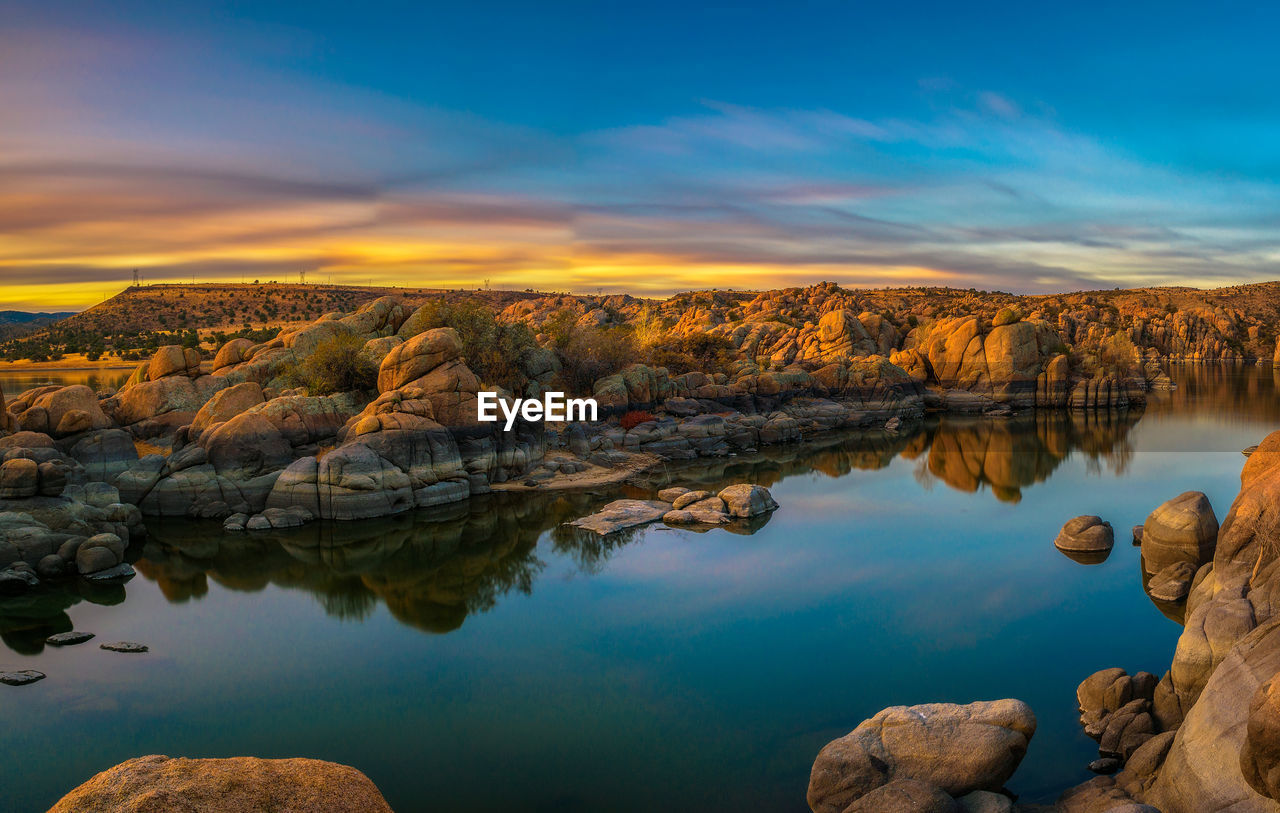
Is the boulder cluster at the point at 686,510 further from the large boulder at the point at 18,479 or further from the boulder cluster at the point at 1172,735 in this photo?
Result: the large boulder at the point at 18,479

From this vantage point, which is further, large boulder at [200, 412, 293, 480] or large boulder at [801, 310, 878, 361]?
large boulder at [801, 310, 878, 361]

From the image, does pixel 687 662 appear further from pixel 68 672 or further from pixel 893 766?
pixel 68 672

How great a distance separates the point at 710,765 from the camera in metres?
13.1

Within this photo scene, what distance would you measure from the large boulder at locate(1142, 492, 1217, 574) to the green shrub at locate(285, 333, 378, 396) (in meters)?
31.6

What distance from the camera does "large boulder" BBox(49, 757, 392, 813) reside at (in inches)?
207

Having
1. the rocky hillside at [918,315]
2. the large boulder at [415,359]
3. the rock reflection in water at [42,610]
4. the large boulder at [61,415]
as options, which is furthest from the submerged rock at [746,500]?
the rocky hillside at [918,315]

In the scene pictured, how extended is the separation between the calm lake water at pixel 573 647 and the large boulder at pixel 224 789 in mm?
6689

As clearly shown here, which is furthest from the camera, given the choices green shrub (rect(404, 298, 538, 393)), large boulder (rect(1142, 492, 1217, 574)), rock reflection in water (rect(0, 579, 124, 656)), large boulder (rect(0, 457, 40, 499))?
green shrub (rect(404, 298, 538, 393))

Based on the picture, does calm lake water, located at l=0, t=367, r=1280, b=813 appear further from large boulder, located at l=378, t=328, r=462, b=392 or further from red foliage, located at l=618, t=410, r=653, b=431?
red foliage, located at l=618, t=410, r=653, b=431

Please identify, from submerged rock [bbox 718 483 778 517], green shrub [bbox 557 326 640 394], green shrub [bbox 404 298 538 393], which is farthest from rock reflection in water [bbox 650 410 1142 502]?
green shrub [bbox 404 298 538 393]

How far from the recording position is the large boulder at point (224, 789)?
5266mm

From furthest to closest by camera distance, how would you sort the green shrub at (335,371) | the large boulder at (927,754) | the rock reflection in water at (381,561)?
1. the green shrub at (335,371)
2. the rock reflection in water at (381,561)
3. the large boulder at (927,754)

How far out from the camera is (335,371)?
120 ft
